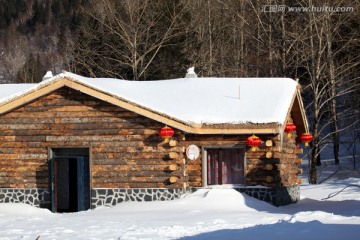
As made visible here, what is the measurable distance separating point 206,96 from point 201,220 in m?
6.77

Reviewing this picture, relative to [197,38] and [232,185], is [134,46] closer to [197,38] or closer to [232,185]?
[197,38]

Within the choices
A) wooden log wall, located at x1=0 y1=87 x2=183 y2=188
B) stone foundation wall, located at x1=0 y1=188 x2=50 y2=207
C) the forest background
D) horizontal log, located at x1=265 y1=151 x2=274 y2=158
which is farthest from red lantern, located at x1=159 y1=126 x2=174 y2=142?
the forest background

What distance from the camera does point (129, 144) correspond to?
22266mm

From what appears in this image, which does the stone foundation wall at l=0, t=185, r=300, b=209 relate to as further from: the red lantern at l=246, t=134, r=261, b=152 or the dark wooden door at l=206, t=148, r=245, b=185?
the red lantern at l=246, t=134, r=261, b=152

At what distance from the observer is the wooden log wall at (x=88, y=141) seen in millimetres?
22203

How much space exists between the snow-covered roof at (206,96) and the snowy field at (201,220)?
2232 millimetres

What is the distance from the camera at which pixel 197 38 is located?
4338 centimetres

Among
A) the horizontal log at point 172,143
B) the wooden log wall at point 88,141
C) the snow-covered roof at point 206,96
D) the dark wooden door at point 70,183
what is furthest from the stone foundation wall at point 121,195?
the snow-covered roof at point 206,96

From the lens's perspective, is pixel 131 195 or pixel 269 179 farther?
pixel 269 179

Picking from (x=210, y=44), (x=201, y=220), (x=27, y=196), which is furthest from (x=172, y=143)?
(x=210, y=44)

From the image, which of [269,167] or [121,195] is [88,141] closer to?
[121,195]

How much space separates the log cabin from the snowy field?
0.61 metres

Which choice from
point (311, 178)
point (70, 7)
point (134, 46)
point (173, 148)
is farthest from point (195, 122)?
point (70, 7)

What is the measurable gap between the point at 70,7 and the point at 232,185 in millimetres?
87488
